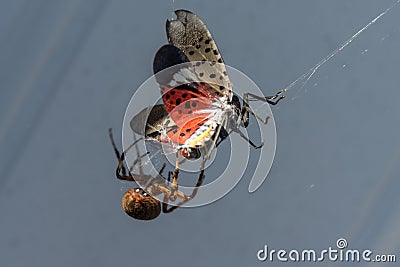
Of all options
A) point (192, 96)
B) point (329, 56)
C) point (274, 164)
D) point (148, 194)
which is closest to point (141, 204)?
point (148, 194)

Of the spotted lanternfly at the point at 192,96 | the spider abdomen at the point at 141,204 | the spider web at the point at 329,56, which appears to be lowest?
the spider abdomen at the point at 141,204

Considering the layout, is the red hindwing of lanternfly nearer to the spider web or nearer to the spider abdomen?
the spider abdomen

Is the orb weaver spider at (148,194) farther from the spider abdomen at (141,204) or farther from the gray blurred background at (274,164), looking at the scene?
the gray blurred background at (274,164)

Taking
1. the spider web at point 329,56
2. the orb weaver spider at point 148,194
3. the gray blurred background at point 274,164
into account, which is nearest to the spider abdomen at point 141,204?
the orb weaver spider at point 148,194

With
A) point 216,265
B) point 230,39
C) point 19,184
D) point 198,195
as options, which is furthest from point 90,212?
point 230,39

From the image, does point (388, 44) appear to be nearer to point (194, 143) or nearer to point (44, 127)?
point (194, 143)

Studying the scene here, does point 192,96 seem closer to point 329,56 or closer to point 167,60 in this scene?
point 167,60
